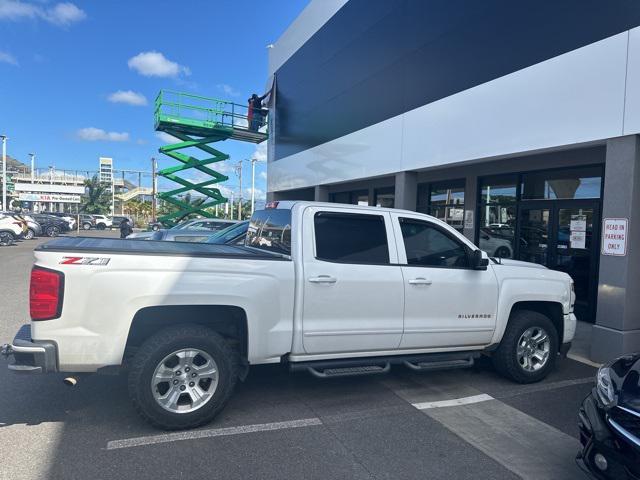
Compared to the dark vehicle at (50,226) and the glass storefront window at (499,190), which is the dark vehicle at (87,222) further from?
the glass storefront window at (499,190)

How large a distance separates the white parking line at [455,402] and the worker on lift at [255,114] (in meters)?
19.6

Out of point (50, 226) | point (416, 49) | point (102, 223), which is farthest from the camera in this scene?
point (102, 223)

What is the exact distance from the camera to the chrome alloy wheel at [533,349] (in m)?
5.23

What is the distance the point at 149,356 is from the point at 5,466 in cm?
114

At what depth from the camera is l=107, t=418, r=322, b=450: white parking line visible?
358cm

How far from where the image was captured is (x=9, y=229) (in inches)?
884

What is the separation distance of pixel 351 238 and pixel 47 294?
8.62 ft

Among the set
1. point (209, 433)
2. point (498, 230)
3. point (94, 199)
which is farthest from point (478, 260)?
point (94, 199)

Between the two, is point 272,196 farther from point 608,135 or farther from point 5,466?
point 5,466

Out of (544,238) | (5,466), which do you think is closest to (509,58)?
(544,238)

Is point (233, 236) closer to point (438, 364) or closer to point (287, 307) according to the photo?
point (287, 307)

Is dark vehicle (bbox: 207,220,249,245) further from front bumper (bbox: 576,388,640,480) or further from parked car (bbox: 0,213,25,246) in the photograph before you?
parked car (bbox: 0,213,25,246)

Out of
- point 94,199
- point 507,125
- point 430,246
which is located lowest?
point 430,246

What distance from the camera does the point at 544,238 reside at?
940cm
